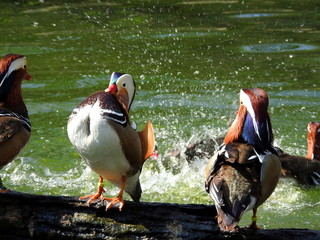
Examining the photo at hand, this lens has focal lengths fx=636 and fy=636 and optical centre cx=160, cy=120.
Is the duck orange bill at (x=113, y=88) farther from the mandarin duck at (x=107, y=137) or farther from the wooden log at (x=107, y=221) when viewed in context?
the wooden log at (x=107, y=221)

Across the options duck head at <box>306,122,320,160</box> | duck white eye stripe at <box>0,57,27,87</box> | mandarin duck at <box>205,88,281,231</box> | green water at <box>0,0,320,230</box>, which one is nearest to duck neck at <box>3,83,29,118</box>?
duck white eye stripe at <box>0,57,27,87</box>

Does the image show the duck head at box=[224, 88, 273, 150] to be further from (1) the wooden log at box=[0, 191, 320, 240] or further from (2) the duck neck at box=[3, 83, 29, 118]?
(2) the duck neck at box=[3, 83, 29, 118]

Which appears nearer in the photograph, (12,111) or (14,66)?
(12,111)

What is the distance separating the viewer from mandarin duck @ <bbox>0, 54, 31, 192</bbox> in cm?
428

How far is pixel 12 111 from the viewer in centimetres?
461

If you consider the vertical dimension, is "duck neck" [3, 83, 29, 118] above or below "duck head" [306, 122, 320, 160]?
above

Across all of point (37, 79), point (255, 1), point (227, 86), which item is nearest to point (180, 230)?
point (227, 86)

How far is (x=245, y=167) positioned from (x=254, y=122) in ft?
1.00

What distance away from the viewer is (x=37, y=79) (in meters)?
9.05

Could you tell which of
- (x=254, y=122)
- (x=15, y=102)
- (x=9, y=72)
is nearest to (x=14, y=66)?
(x=9, y=72)

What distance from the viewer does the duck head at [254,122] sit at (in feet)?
12.8

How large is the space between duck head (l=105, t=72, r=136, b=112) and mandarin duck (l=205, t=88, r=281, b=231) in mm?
775

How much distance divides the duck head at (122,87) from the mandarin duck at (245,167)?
775 mm

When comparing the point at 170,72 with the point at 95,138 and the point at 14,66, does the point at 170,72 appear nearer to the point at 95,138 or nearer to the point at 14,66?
the point at 14,66
